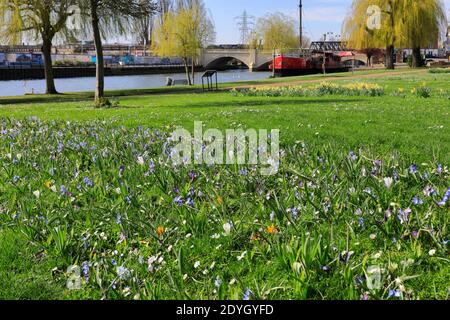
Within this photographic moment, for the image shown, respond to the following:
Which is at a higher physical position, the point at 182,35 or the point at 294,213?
the point at 182,35

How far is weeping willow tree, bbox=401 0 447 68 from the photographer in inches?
1508

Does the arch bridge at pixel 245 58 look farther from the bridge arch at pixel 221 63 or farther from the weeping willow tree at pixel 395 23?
the weeping willow tree at pixel 395 23

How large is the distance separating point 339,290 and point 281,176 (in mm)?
2215

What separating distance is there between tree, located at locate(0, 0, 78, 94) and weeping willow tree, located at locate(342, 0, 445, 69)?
23166 millimetres

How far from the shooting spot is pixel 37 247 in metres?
3.60

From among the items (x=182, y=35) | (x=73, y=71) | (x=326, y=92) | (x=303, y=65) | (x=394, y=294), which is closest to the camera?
(x=394, y=294)

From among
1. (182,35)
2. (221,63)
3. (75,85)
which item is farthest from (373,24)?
(221,63)

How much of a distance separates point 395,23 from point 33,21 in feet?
84.9

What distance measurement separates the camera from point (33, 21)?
27.5 m

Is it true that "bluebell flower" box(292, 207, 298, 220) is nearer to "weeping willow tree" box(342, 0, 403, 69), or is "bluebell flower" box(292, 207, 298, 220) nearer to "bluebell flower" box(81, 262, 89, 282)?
"bluebell flower" box(81, 262, 89, 282)

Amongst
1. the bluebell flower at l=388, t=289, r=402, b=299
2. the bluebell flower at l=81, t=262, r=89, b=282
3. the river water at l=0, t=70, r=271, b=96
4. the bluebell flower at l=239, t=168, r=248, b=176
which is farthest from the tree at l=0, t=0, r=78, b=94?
the bluebell flower at l=388, t=289, r=402, b=299

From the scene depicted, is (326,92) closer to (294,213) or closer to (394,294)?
(294,213)
